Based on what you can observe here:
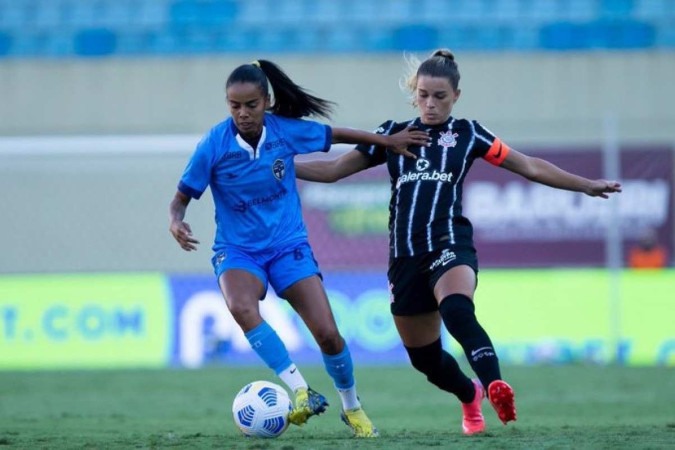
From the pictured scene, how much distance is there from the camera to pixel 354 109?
19031mm

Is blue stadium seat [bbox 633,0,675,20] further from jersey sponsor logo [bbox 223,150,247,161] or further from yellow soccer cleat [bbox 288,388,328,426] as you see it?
yellow soccer cleat [bbox 288,388,328,426]

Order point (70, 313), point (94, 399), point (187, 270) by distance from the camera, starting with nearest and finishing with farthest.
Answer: point (94, 399) → point (70, 313) → point (187, 270)

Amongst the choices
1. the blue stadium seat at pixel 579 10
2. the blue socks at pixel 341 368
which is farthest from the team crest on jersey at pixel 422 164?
the blue stadium seat at pixel 579 10

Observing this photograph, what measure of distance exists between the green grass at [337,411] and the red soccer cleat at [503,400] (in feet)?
0.49

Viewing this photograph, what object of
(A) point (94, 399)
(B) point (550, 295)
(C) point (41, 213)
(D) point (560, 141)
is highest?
(D) point (560, 141)

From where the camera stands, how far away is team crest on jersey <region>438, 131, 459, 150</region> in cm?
699

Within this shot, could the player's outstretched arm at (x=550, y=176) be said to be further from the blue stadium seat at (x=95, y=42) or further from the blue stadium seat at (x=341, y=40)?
the blue stadium seat at (x=95, y=42)

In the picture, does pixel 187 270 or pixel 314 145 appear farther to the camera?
pixel 187 270

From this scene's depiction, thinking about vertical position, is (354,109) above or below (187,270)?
above

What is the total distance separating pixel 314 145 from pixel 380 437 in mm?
1614

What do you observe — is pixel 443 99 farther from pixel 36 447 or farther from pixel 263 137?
pixel 36 447

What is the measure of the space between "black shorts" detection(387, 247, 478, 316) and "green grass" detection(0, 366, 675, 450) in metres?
0.69

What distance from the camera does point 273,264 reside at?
6902mm

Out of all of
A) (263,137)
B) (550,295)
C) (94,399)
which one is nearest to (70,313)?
(94,399)
